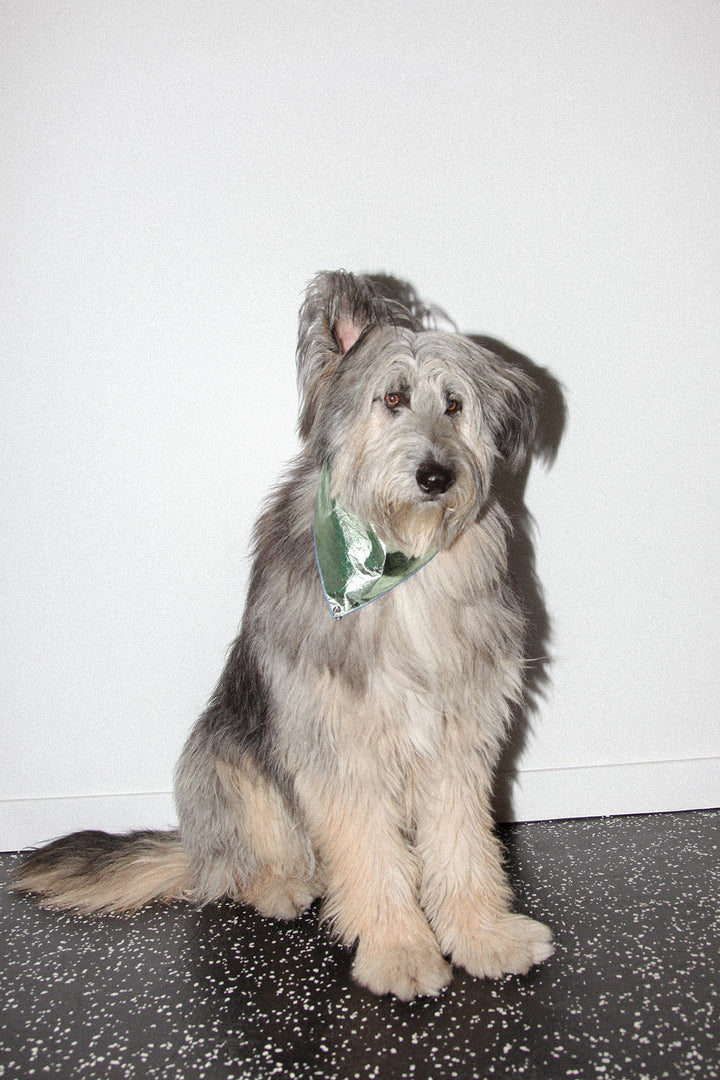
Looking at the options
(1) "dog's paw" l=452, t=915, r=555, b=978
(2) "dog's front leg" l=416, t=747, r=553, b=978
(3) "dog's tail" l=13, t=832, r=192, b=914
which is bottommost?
(3) "dog's tail" l=13, t=832, r=192, b=914

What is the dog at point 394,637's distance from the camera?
1892 millimetres

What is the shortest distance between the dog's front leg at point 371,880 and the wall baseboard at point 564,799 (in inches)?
38.8

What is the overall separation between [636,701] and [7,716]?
7.26 ft

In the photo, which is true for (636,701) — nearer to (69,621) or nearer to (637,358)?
(637,358)

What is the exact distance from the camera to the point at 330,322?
6.30ft

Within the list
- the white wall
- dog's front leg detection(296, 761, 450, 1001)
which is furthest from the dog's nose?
the white wall

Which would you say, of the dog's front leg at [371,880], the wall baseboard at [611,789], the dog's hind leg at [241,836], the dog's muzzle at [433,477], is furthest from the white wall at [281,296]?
the dog's muzzle at [433,477]

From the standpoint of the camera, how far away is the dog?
189cm

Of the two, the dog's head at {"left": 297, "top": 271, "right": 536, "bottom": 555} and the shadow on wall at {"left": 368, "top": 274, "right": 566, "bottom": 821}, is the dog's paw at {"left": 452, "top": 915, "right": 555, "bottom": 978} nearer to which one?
the shadow on wall at {"left": 368, "top": 274, "right": 566, "bottom": 821}

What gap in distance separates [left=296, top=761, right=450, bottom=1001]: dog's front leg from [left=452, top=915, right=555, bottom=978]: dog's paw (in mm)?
73

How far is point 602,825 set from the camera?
2.88 metres

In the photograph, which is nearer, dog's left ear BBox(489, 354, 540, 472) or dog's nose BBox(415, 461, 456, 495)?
dog's nose BBox(415, 461, 456, 495)

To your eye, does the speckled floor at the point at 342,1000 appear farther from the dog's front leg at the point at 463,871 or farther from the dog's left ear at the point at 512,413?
the dog's left ear at the point at 512,413

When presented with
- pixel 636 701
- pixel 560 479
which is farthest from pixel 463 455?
pixel 636 701
